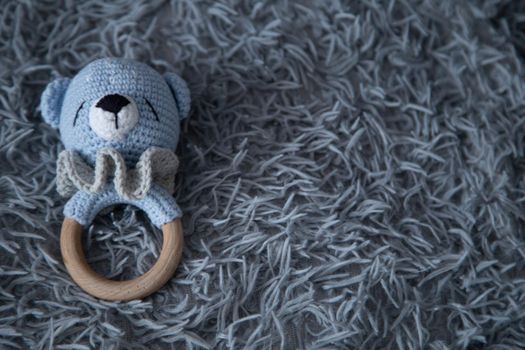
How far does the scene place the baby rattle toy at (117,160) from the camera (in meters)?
0.82

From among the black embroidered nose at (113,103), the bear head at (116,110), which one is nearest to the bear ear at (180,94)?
the bear head at (116,110)

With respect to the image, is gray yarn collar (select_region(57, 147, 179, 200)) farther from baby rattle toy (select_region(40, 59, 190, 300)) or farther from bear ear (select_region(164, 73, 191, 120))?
bear ear (select_region(164, 73, 191, 120))

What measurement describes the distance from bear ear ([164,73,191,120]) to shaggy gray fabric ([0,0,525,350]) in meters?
0.06

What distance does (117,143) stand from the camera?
2.77ft

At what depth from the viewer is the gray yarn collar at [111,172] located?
0.82m

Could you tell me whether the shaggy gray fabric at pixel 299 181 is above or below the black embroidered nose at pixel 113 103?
below

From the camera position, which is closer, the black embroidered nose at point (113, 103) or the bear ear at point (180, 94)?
the black embroidered nose at point (113, 103)

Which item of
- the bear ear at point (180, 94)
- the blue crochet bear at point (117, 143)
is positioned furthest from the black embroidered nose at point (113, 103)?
the bear ear at point (180, 94)

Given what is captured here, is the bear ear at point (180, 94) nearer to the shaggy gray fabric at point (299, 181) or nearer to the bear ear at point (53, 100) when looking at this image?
the shaggy gray fabric at point (299, 181)

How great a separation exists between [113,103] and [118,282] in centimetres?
26

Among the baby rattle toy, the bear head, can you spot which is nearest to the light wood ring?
the baby rattle toy

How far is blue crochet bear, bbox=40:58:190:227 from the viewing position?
0.83 meters

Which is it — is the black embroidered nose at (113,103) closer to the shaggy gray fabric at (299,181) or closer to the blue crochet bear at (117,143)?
the blue crochet bear at (117,143)

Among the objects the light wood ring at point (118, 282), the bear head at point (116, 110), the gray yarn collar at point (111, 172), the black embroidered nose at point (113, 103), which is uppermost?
the black embroidered nose at point (113, 103)
